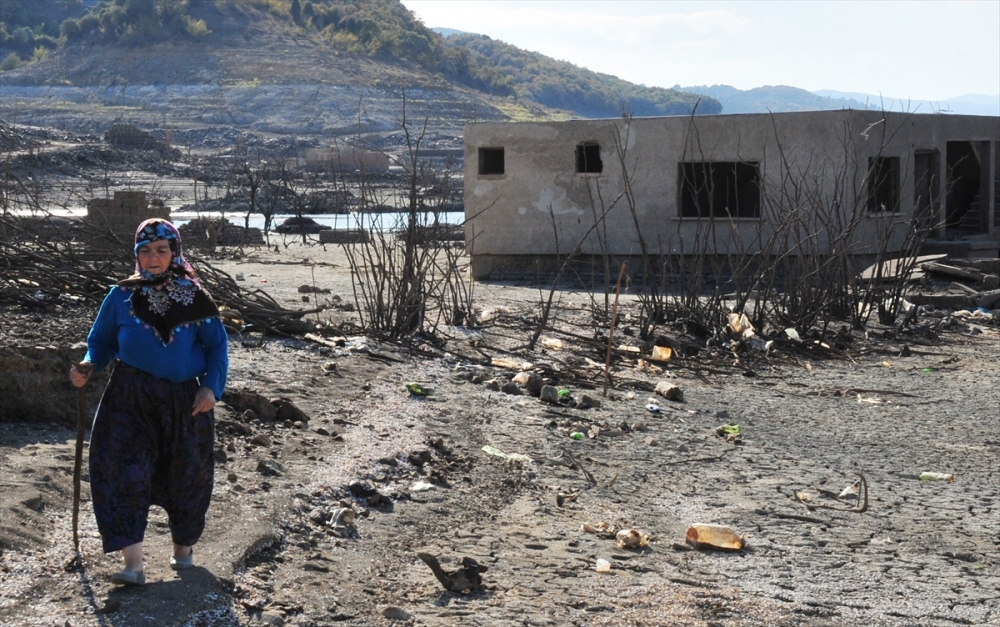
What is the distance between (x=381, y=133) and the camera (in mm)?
57438

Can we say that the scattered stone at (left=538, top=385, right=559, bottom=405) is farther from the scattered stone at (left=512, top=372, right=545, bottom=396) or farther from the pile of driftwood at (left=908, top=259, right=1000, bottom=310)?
the pile of driftwood at (left=908, top=259, right=1000, bottom=310)

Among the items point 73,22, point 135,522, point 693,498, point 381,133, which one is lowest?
point 693,498

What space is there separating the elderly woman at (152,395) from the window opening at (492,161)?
1345 cm

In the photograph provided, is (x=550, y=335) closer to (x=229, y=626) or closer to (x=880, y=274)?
(x=880, y=274)

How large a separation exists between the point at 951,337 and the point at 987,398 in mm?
3206

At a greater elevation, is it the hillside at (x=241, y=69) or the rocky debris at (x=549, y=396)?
the hillside at (x=241, y=69)

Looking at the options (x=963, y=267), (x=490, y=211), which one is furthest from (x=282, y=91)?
(x=963, y=267)

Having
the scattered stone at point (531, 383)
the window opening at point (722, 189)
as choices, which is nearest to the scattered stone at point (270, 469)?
the scattered stone at point (531, 383)

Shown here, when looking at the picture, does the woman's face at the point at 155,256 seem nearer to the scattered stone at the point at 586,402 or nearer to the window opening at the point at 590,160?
the scattered stone at the point at 586,402

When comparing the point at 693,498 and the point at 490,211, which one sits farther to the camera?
the point at 490,211

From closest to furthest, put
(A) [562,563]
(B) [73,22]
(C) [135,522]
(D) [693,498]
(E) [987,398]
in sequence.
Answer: (C) [135,522], (A) [562,563], (D) [693,498], (E) [987,398], (B) [73,22]

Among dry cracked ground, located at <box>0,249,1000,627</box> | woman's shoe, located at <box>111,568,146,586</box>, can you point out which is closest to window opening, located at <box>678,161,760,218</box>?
dry cracked ground, located at <box>0,249,1000,627</box>

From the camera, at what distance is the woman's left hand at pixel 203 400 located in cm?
326

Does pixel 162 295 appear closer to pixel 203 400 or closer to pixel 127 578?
pixel 203 400
